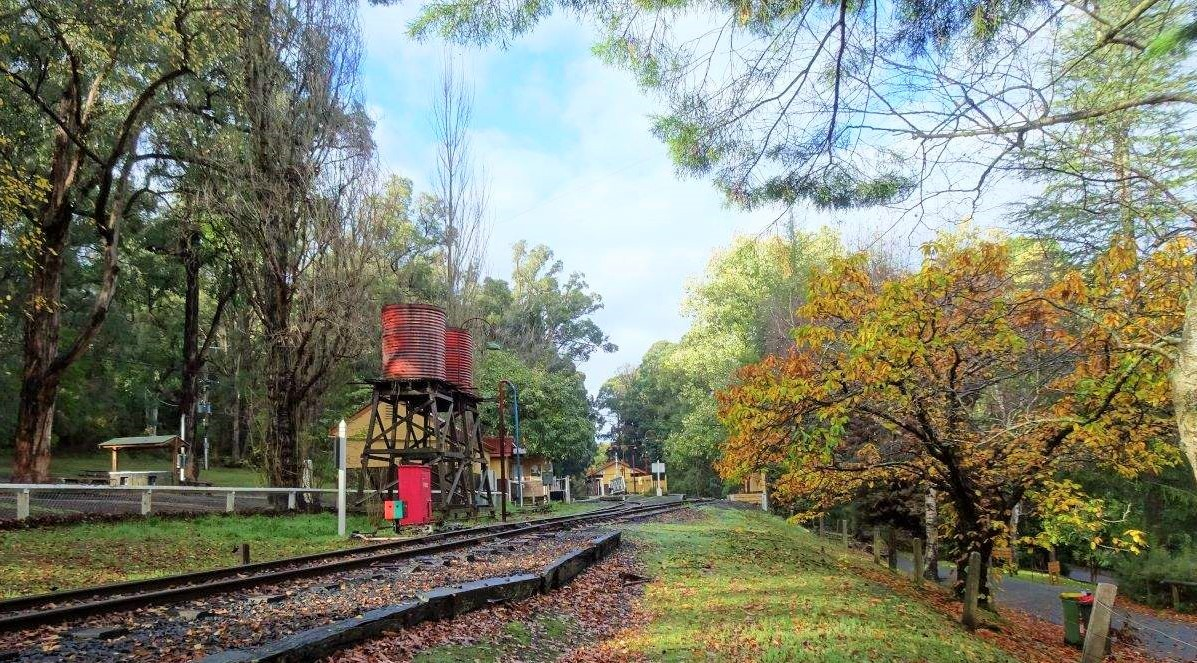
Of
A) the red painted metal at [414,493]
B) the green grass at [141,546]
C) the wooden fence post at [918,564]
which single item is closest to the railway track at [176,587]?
the green grass at [141,546]

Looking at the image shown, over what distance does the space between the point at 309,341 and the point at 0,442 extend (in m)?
28.8

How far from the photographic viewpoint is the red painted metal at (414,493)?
15562 mm

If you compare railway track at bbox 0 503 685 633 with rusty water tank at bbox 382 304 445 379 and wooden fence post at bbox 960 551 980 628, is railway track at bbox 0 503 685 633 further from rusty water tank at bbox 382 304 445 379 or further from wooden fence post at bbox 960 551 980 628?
rusty water tank at bbox 382 304 445 379

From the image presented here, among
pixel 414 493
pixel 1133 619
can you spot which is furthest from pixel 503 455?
pixel 1133 619

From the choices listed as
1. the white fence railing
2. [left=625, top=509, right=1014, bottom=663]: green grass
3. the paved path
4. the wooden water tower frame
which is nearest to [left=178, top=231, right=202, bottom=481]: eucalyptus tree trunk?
the white fence railing

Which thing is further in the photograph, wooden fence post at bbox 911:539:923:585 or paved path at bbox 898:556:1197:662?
wooden fence post at bbox 911:539:923:585

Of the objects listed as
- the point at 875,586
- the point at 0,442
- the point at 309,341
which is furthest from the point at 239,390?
the point at 875,586

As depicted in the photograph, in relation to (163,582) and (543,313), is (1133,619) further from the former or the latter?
(543,313)

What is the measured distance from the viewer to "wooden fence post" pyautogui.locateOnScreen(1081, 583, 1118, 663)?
782 cm

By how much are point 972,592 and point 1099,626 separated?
279 centimetres

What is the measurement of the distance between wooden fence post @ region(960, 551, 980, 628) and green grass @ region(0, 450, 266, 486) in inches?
1274

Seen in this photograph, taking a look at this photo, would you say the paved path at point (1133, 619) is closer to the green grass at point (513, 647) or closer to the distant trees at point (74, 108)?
the green grass at point (513, 647)

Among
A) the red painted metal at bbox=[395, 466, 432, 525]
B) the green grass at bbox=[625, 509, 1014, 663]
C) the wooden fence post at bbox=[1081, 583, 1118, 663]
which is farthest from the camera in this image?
the red painted metal at bbox=[395, 466, 432, 525]

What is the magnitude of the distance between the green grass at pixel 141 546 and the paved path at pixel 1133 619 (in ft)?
48.4
